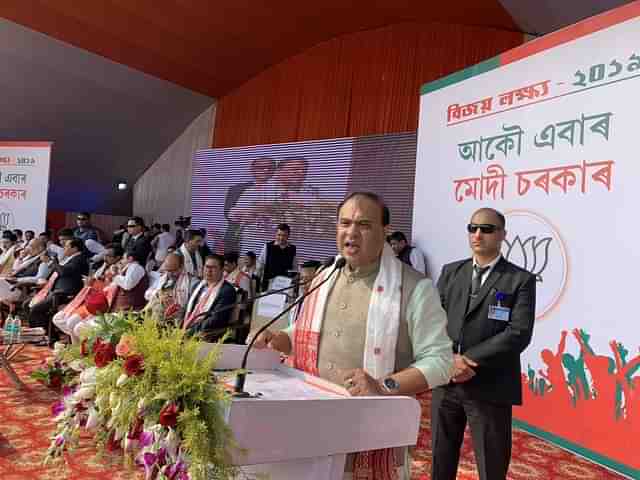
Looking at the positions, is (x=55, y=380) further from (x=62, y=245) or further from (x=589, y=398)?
(x=62, y=245)

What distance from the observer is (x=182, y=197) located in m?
11.8

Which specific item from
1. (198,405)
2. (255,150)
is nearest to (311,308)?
(198,405)

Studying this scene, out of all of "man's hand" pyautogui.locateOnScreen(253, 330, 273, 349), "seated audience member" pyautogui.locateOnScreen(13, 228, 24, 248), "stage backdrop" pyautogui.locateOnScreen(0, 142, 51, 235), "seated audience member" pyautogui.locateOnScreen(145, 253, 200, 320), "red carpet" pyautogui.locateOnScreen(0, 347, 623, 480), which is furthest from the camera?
"stage backdrop" pyautogui.locateOnScreen(0, 142, 51, 235)

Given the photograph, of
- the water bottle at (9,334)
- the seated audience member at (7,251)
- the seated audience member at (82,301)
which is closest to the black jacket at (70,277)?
the seated audience member at (82,301)

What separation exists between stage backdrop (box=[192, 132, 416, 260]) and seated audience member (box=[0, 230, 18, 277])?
3.45 m

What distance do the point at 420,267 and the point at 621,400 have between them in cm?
181

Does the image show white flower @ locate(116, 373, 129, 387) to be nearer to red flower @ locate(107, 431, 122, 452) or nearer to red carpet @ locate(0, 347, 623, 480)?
red flower @ locate(107, 431, 122, 452)

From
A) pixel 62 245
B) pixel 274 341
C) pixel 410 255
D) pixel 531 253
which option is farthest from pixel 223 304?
pixel 62 245

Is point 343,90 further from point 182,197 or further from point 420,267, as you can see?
point 420,267

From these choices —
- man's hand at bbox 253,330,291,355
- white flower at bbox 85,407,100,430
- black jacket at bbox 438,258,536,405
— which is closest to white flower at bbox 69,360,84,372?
white flower at bbox 85,407,100,430

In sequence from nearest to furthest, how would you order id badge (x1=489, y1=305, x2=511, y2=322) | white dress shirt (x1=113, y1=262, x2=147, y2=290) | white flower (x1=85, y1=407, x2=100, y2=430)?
white flower (x1=85, y1=407, x2=100, y2=430) < id badge (x1=489, y1=305, x2=511, y2=322) < white dress shirt (x1=113, y1=262, x2=147, y2=290)

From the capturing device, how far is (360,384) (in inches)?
44.5

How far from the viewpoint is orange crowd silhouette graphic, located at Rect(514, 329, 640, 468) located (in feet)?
9.34

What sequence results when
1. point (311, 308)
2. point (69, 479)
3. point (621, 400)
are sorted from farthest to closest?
point (621, 400) < point (69, 479) < point (311, 308)
